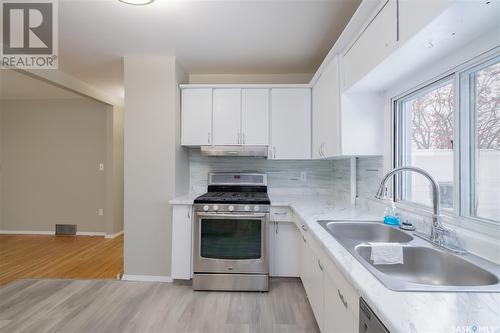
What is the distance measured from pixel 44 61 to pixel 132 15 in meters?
1.57

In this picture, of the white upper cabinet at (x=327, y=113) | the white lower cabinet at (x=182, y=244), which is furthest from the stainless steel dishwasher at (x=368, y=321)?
the white lower cabinet at (x=182, y=244)

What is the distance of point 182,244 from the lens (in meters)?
2.48

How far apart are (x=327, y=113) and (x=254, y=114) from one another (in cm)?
90

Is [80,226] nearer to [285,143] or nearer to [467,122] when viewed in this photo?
[285,143]

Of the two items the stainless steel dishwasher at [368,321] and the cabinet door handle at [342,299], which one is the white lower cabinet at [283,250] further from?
the stainless steel dishwasher at [368,321]

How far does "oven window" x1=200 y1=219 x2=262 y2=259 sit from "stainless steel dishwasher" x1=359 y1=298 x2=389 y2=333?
155cm

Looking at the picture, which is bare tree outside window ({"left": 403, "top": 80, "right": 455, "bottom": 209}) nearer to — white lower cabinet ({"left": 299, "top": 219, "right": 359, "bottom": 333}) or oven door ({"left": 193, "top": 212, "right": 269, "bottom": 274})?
white lower cabinet ({"left": 299, "top": 219, "right": 359, "bottom": 333})

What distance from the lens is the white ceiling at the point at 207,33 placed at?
1.83 meters

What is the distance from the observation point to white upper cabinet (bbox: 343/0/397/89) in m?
1.19

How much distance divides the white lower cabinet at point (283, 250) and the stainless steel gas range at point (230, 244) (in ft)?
0.59

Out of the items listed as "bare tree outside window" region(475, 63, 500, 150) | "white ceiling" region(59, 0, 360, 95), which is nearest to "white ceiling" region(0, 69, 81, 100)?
"white ceiling" region(59, 0, 360, 95)

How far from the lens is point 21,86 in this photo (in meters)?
3.79

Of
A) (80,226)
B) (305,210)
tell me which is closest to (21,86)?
(80,226)

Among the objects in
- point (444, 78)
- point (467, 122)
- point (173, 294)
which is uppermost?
point (444, 78)
